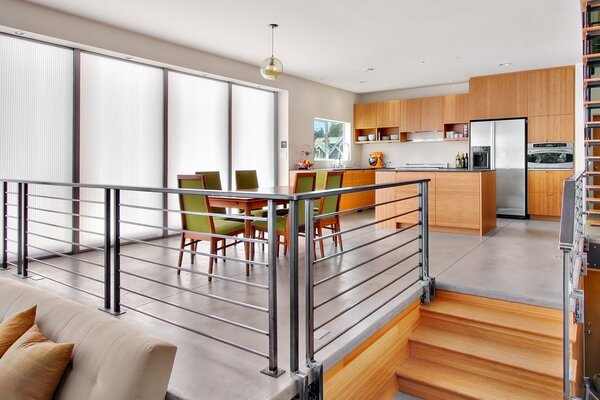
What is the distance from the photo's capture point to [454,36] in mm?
5441

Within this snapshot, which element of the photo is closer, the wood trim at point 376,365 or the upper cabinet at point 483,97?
the wood trim at point 376,365

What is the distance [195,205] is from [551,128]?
627 cm

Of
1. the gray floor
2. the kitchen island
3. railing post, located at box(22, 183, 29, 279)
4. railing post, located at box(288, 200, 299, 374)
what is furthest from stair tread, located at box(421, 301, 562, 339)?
railing post, located at box(22, 183, 29, 279)

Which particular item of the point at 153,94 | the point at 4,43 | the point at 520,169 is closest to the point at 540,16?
the point at 520,169

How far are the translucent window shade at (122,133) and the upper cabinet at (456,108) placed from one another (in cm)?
545

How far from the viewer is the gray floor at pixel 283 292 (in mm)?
1881

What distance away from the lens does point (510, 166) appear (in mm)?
7395

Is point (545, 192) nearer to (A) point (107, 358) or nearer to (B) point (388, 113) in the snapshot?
(B) point (388, 113)

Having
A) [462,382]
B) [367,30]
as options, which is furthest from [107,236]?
[367,30]

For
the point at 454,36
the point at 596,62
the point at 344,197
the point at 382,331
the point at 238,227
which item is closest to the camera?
the point at 382,331

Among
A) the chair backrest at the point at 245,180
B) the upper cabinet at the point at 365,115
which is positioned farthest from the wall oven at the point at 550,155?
the chair backrest at the point at 245,180

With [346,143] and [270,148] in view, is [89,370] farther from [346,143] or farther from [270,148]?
[346,143]

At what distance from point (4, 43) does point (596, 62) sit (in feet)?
20.0

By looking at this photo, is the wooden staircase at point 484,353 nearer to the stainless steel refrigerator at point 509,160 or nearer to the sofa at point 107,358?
the sofa at point 107,358
